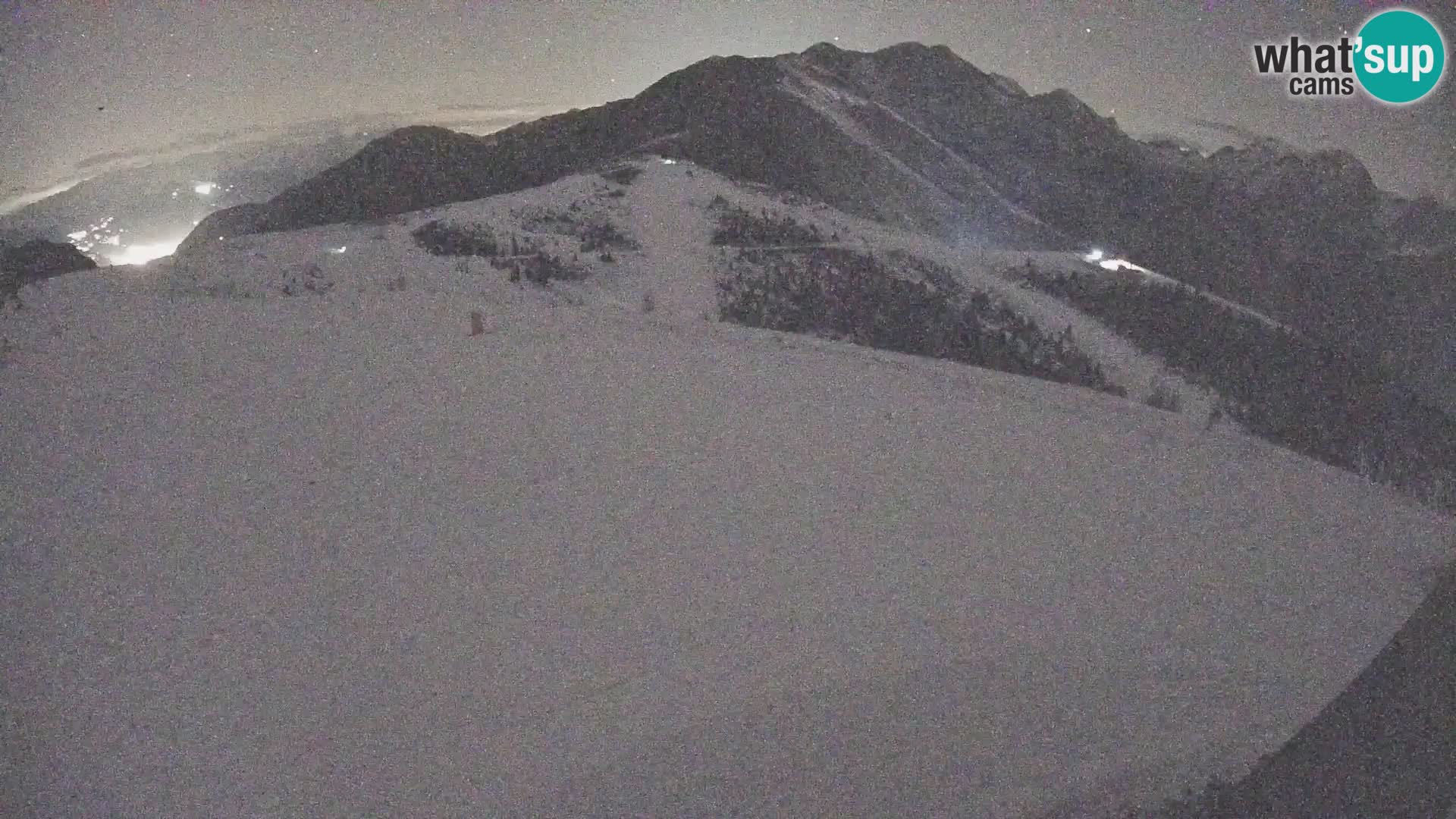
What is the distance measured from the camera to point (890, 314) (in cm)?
1298

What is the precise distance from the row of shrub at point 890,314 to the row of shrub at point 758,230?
1.20 metres

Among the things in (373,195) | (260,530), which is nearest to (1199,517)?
(260,530)

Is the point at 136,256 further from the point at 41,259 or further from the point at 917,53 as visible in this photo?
the point at 917,53

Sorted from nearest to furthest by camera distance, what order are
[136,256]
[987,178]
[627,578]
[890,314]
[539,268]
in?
[627,578] → [539,268] → [890,314] → [136,256] → [987,178]

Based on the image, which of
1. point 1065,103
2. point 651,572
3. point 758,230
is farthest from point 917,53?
point 651,572

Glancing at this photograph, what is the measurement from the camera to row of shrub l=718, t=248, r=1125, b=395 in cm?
1154

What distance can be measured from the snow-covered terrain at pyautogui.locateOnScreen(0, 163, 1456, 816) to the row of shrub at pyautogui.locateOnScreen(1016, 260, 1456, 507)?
→ 190 inches

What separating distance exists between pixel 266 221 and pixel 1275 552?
46.8 meters

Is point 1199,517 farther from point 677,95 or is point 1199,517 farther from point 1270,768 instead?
point 677,95

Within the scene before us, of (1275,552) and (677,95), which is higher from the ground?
(677,95)

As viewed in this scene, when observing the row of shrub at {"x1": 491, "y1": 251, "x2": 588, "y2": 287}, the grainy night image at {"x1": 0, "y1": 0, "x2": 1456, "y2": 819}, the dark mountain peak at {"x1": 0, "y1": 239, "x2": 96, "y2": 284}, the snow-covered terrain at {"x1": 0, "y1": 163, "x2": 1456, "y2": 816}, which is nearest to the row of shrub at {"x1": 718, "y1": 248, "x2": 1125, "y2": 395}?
the grainy night image at {"x1": 0, "y1": 0, "x2": 1456, "y2": 819}

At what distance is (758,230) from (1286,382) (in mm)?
11747

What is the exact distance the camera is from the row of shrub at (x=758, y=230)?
17250 mm

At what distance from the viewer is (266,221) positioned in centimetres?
3997
